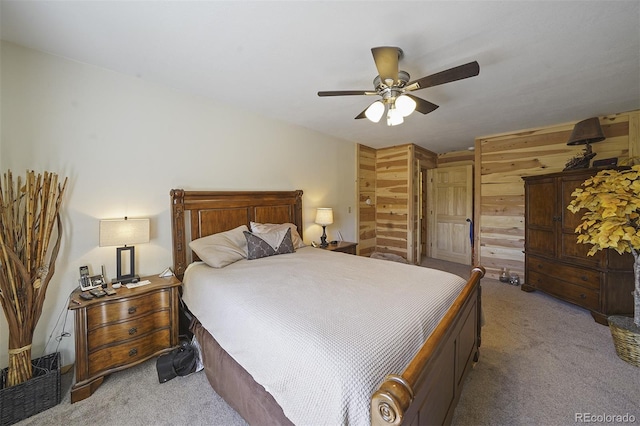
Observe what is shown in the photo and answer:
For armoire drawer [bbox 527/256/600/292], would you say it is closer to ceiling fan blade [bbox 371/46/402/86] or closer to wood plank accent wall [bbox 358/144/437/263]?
wood plank accent wall [bbox 358/144/437/263]

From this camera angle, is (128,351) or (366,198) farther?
(366,198)

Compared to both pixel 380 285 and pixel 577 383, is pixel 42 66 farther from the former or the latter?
pixel 577 383

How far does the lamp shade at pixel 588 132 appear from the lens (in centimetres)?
297

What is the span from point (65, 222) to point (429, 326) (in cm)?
Result: 276

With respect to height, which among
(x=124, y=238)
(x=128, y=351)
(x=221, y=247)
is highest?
(x=124, y=238)

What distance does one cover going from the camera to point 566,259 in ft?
9.91

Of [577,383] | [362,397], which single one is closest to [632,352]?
[577,383]

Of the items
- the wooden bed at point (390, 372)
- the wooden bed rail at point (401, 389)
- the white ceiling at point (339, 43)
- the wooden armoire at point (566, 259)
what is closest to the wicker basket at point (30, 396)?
the wooden bed at point (390, 372)

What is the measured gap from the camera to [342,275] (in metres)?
2.01

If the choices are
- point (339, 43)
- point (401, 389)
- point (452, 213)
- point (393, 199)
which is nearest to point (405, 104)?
point (339, 43)

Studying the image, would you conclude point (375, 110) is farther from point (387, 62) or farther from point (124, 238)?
point (124, 238)

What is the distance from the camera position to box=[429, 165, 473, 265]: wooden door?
17.0 feet

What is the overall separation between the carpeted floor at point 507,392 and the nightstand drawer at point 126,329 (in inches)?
12.8

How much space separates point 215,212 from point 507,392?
3.00 metres
